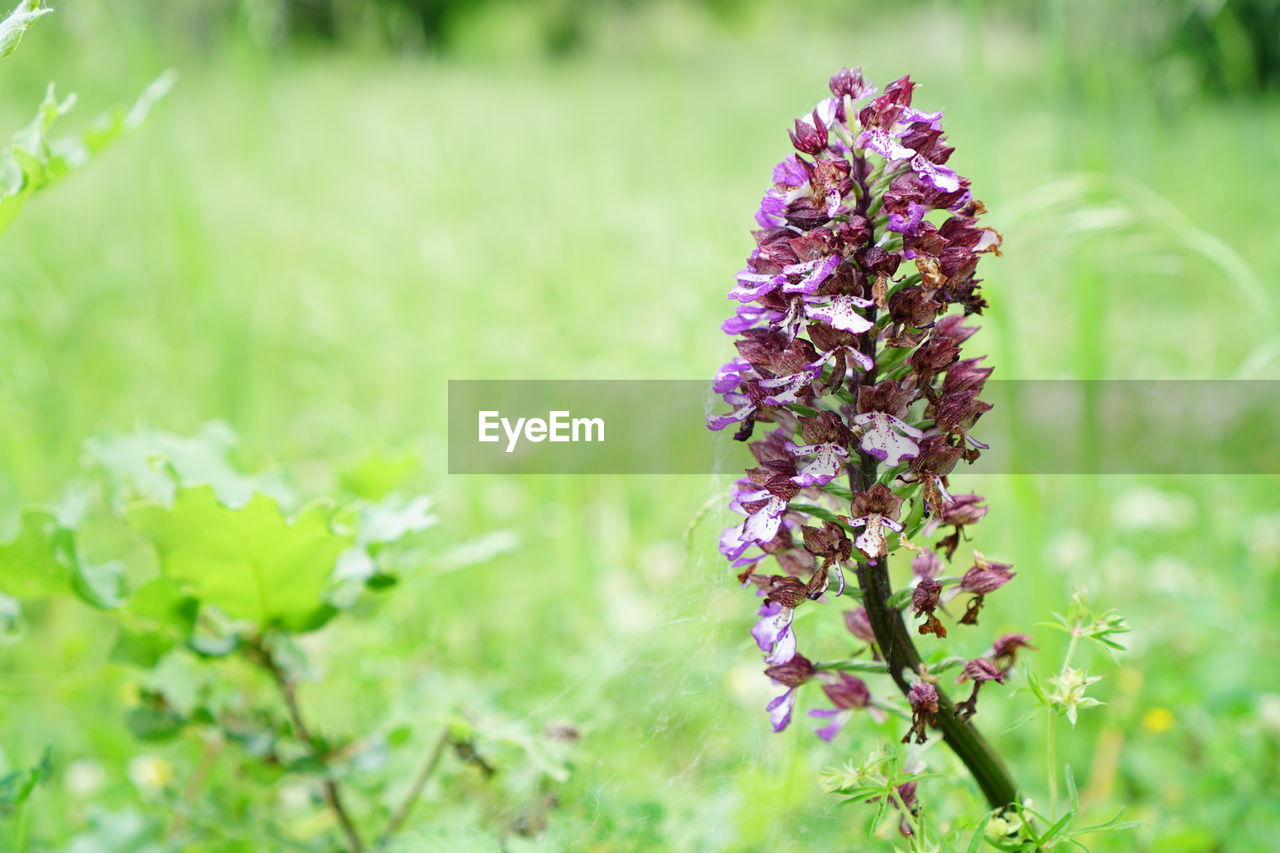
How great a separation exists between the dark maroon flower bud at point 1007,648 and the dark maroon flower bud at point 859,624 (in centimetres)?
12

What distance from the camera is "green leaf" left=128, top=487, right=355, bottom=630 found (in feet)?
3.95

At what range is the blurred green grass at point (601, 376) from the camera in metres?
1.59

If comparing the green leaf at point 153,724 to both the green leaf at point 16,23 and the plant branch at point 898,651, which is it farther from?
the plant branch at point 898,651

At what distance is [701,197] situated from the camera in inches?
218

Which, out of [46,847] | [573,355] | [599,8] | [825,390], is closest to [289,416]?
[573,355]

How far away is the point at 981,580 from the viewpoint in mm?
946

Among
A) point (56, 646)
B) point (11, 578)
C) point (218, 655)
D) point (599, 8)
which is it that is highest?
point (599, 8)

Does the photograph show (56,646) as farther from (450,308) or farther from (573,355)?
(450,308)

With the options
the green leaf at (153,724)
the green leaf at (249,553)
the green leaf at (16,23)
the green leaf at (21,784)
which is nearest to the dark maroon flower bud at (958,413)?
the green leaf at (249,553)

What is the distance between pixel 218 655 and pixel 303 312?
3.22m

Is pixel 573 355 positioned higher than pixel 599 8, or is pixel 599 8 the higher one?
pixel 599 8

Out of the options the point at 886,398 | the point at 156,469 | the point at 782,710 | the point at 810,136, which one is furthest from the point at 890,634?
the point at 156,469

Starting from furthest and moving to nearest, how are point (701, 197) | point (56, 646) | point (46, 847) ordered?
point (701, 197)
point (56, 646)
point (46, 847)

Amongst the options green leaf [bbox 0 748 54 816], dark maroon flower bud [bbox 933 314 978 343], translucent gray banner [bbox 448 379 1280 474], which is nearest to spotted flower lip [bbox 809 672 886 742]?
dark maroon flower bud [bbox 933 314 978 343]
